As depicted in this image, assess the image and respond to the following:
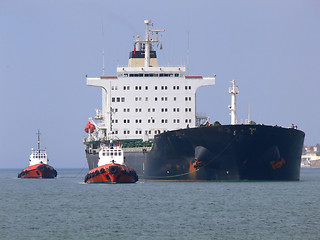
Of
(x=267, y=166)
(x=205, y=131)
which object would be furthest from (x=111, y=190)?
(x=267, y=166)

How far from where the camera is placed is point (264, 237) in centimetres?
3123

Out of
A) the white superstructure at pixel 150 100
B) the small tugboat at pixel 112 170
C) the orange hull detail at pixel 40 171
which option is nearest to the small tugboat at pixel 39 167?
the orange hull detail at pixel 40 171

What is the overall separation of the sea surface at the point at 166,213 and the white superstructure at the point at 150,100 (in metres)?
16.2

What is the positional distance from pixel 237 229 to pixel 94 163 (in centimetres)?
5237

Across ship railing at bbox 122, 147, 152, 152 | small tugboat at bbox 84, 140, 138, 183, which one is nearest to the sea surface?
small tugboat at bbox 84, 140, 138, 183

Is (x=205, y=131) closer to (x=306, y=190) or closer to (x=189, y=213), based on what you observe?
(x=306, y=190)

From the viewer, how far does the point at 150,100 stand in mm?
73500

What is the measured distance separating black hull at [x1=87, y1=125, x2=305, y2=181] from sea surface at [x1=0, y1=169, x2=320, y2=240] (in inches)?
73.7

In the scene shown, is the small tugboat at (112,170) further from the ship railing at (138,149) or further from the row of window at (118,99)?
the row of window at (118,99)

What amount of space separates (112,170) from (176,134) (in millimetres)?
6067

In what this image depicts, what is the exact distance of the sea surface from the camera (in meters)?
32.7

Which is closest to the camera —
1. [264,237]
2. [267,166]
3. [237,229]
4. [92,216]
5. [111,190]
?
[264,237]

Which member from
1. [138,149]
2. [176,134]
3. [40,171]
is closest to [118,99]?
[138,149]

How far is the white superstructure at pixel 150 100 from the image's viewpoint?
73.1 meters
